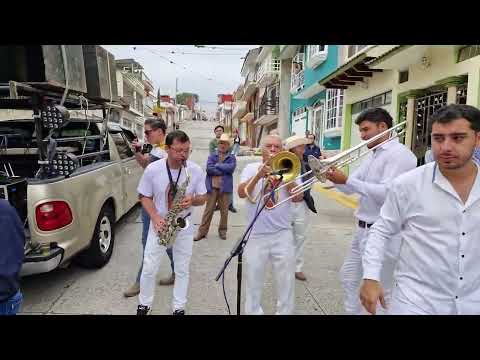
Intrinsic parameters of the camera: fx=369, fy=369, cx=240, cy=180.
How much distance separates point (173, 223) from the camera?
10.3 feet

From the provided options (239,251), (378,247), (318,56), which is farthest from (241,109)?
(378,247)

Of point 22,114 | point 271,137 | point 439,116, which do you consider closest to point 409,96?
point 271,137

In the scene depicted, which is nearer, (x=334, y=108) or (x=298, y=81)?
(x=334, y=108)

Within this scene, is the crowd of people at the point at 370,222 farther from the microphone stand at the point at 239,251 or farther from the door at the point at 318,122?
the door at the point at 318,122

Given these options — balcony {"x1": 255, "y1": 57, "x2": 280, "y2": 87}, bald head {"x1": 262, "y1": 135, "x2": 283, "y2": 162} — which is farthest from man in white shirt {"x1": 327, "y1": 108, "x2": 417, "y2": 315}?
balcony {"x1": 255, "y1": 57, "x2": 280, "y2": 87}

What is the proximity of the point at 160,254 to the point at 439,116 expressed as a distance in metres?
2.37

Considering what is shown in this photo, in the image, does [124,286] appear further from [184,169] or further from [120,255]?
[184,169]

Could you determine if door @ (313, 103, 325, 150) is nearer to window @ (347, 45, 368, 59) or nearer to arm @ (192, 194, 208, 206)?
window @ (347, 45, 368, 59)

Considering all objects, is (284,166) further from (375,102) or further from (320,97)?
(320,97)

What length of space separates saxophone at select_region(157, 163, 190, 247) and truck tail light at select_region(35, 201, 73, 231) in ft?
3.68

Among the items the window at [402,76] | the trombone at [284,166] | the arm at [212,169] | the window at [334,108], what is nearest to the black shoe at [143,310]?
the trombone at [284,166]

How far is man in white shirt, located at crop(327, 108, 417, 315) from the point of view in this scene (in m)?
2.78

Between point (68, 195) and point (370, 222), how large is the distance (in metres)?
2.83

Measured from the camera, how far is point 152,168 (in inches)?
130
